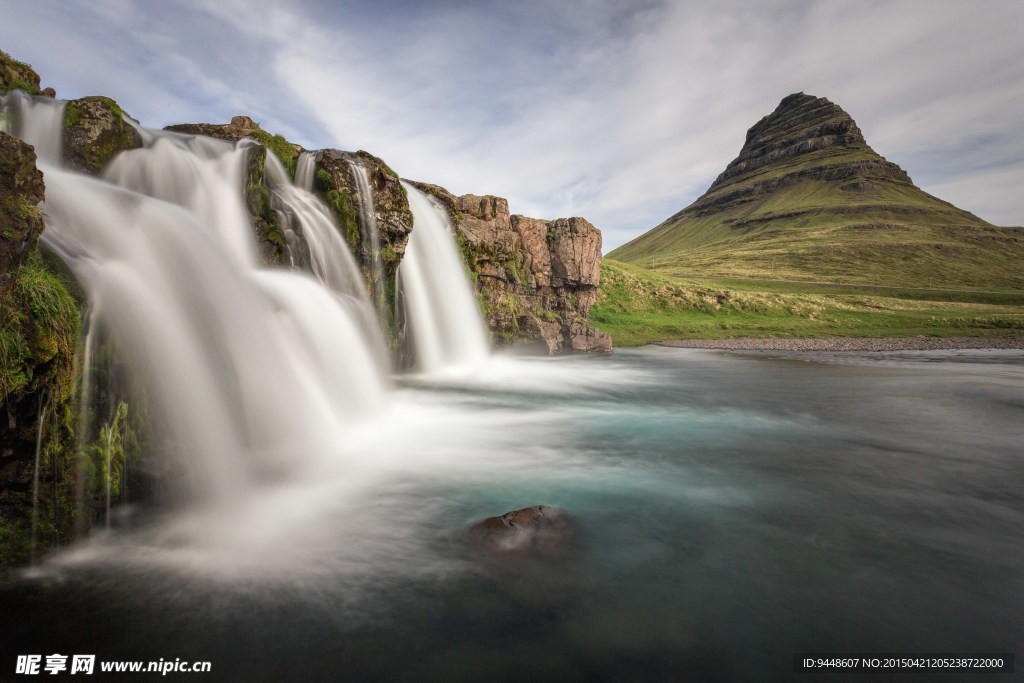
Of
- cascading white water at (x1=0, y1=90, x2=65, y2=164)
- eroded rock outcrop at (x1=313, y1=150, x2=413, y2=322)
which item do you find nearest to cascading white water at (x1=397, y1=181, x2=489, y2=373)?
eroded rock outcrop at (x1=313, y1=150, x2=413, y2=322)

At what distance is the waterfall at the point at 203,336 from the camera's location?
7.04 m

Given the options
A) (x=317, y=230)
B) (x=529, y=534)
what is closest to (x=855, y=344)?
(x=317, y=230)

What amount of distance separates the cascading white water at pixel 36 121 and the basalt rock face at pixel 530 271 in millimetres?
17834

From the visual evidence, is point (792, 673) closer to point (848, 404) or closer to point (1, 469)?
point (1, 469)

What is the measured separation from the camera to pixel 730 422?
14.4 meters

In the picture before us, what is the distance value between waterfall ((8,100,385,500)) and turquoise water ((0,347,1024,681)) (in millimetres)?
1020

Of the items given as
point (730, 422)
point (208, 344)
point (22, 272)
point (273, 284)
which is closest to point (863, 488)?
point (730, 422)

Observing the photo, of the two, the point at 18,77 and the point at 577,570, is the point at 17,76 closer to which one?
the point at 18,77

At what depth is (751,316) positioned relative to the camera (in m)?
57.1

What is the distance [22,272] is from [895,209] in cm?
23455

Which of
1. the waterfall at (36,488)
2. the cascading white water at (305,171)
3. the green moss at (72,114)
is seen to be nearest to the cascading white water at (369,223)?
the cascading white water at (305,171)

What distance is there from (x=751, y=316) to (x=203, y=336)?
6071 centimetres

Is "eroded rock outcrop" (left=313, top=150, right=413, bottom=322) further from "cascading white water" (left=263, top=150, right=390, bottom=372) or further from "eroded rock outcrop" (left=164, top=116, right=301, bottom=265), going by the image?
"eroded rock outcrop" (left=164, top=116, right=301, bottom=265)

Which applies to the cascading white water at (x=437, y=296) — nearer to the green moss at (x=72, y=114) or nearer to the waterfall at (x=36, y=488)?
the green moss at (x=72, y=114)
